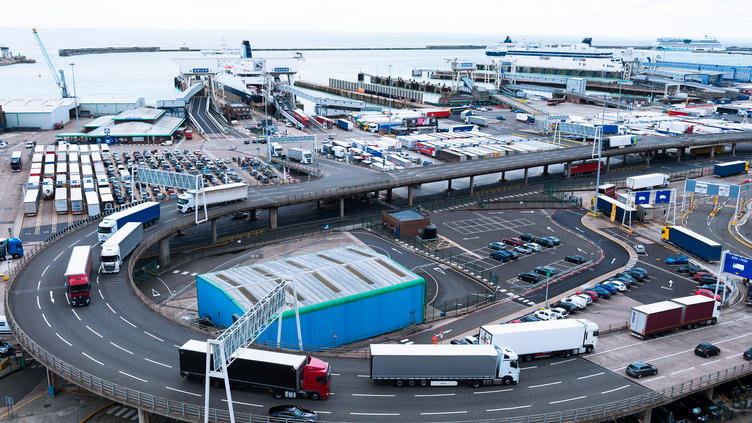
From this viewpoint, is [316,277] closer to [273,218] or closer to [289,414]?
[289,414]

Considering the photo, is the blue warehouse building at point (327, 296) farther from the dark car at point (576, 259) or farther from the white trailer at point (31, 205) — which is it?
the white trailer at point (31, 205)

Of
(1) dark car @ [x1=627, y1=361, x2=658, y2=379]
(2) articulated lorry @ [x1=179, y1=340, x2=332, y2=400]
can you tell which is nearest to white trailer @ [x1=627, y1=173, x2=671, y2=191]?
(1) dark car @ [x1=627, y1=361, x2=658, y2=379]

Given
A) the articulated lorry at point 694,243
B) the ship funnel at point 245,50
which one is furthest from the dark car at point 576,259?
the ship funnel at point 245,50

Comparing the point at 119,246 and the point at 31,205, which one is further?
the point at 31,205

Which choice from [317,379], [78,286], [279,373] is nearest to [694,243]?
[317,379]

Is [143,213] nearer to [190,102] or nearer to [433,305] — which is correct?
[433,305]

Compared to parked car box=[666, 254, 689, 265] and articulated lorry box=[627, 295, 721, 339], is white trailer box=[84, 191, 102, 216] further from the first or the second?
parked car box=[666, 254, 689, 265]
